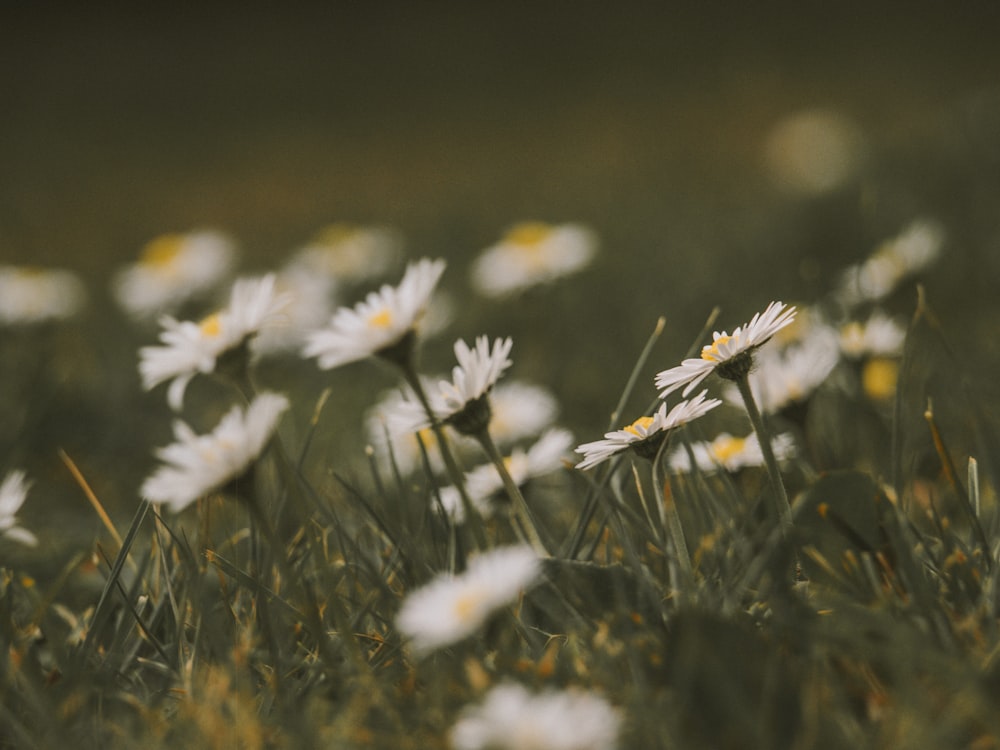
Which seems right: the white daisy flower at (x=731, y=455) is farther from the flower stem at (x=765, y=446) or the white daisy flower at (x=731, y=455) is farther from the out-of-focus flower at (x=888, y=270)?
the out-of-focus flower at (x=888, y=270)

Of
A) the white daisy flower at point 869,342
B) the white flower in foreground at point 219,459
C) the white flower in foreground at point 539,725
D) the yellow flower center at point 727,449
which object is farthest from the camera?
the white daisy flower at point 869,342

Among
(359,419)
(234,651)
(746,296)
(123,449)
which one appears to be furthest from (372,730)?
(746,296)

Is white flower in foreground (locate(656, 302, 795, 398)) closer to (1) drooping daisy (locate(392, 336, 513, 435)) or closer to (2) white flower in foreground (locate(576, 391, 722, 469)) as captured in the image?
(2) white flower in foreground (locate(576, 391, 722, 469))

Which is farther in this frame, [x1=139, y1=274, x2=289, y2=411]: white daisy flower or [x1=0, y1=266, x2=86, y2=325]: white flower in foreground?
[x1=0, y1=266, x2=86, y2=325]: white flower in foreground

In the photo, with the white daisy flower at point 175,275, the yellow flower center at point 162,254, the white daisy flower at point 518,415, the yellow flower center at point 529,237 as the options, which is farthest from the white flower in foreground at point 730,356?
the yellow flower center at point 162,254

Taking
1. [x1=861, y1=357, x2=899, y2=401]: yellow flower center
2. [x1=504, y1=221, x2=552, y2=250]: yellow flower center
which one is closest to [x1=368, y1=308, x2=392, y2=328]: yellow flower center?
[x1=861, y1=357, x2=899, y2=401]: yellow flower center

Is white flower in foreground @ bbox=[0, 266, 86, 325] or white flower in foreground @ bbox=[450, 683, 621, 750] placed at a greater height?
white flower in foreground @ bbox=[450, 683, 621, 750]

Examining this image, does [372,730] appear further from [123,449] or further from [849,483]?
[123,449]
